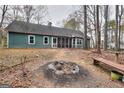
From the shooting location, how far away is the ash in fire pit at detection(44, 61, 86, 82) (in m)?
4.85

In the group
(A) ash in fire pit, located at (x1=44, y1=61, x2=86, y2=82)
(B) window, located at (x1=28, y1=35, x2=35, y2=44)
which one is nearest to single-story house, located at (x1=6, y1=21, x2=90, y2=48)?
(B) window, located at (x1=28, y1=35, x2=35, y2=44)

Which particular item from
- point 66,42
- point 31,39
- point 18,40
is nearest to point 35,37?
point 31,39

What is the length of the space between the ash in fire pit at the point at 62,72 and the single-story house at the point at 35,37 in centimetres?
898

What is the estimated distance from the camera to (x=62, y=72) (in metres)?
5.12

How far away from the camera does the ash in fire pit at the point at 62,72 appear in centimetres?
485

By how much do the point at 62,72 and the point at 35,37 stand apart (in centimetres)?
1041

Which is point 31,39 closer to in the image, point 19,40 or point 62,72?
point 19,40

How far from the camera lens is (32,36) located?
14719 mm

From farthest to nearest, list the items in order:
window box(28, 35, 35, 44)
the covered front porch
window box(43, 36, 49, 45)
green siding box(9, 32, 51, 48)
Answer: the covered front porch < window box(43, 36, 49, 45) < window box(28, 35, 35, 44) < green siding box(9, 32, 51, 48)

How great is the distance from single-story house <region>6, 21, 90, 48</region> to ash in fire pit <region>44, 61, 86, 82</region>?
8.98m

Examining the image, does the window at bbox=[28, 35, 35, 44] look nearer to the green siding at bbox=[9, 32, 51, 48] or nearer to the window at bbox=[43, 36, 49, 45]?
the green siding at bbox=[9, 32, 51, 48]

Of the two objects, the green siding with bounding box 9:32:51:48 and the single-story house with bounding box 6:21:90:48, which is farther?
the single-story house with bounding box 6:21:90:48

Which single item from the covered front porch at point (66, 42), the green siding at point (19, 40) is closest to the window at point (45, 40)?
the green siding at point (19, 40)
